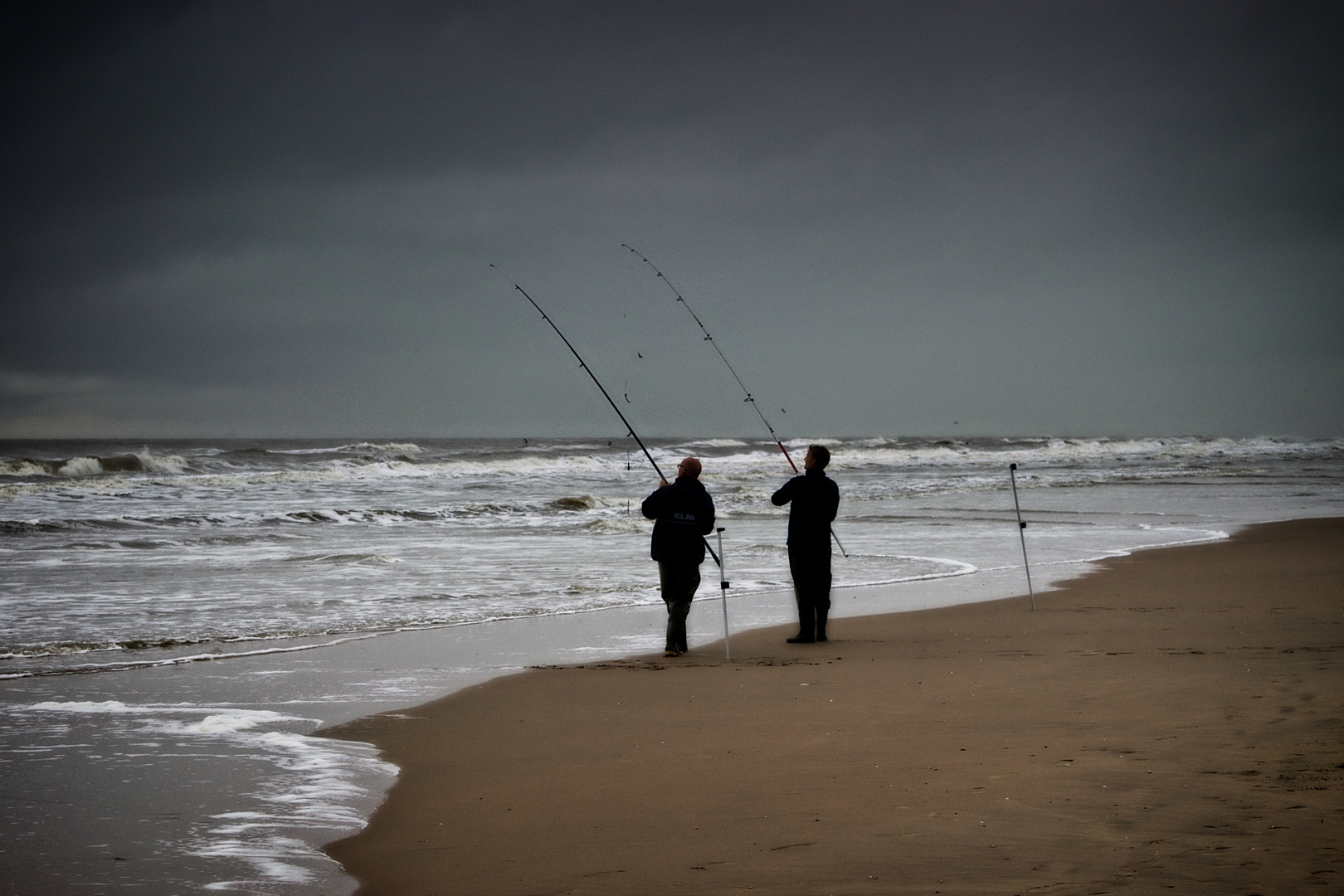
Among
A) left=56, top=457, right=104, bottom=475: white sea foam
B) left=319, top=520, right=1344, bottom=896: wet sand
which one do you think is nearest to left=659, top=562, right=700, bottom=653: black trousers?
left=319, top=520, right=1344, bottom=896: wet sand

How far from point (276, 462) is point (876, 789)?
43295 mm

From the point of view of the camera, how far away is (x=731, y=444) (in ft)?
249

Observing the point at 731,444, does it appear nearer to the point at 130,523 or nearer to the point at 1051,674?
the point at 130,523

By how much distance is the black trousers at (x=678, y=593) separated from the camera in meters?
7.63

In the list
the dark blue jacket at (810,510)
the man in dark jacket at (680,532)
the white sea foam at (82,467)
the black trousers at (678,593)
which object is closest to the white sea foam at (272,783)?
the black trousers at (678,593)

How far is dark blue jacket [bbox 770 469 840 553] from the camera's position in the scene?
8.17 metres

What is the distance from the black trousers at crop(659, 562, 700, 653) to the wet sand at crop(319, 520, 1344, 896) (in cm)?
28

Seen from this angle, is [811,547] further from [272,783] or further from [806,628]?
[272,783]

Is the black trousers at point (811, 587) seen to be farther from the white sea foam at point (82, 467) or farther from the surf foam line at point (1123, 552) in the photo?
the white sea foam at point (82, 467)

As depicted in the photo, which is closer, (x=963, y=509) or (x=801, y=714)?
(x=801, y=714)

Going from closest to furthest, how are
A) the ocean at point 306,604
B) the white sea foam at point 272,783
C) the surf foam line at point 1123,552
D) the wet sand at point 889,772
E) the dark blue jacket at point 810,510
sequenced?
1. the wet sand at point 889,772
2. the white sea foam at point 272,783
3. the ocean at point 306,604
4. the dark blue jacket at point 810,510
5. the surf foam line at point 1123,552

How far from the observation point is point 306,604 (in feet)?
33.6

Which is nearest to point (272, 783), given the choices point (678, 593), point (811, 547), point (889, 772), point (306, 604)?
point (889, 772)

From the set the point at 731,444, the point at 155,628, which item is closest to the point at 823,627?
the point at 155,628
